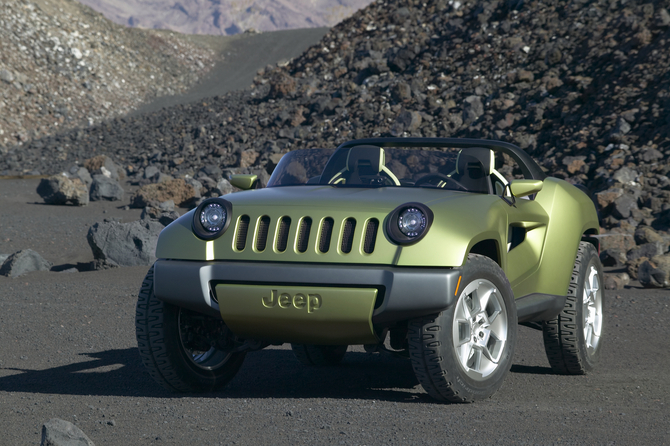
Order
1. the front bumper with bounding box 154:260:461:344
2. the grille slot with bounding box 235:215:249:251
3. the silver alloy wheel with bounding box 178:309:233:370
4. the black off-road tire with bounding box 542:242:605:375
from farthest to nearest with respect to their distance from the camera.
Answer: the black off-road tire with bounding box 542:242:605:375 → the silver alloy wheel with bounding box 178:309:233:370 → the grille slot with bounding box 235:215:249:251 → the front bumper with bounding box 154:260:461:344

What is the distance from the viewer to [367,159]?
561 cm

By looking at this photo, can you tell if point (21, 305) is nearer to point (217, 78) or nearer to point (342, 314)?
point (342, 314)

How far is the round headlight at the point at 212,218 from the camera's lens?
4.64 meters

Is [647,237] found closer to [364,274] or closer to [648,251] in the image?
[648,251]

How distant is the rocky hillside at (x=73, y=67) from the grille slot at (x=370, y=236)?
39747mm

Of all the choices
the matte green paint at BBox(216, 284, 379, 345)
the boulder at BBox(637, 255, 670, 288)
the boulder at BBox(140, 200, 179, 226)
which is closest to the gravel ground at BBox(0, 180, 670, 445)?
the matte green paint at BBox(216, 284, 379, 345)

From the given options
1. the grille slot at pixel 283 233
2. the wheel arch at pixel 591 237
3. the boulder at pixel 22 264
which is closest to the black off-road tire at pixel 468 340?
the grille slot at pixel 283 233

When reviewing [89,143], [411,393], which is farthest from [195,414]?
[89,143]

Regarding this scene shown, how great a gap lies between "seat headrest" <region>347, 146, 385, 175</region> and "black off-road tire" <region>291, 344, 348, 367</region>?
1543 millimetres

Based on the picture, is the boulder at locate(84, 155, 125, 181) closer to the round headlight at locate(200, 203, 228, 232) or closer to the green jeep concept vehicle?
the green jeep concept vehicle

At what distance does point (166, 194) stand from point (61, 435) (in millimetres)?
18406

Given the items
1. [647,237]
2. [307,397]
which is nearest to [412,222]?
[307,397]

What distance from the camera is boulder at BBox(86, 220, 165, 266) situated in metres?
12.6

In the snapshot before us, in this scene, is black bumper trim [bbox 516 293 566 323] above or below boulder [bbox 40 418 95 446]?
above
